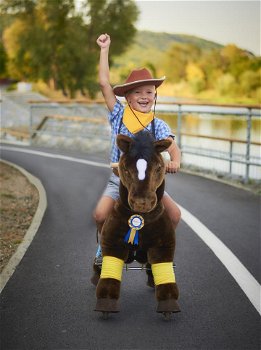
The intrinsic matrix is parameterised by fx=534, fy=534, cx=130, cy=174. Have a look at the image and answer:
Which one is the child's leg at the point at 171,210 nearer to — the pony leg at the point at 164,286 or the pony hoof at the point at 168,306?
the pony leg at the point at 164,286

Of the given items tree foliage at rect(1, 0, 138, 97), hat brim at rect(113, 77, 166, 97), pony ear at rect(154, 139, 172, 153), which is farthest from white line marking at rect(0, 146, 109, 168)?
tree foliage at rect(1, 0, 138, 97)

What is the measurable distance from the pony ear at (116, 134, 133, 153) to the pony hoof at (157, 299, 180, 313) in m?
1.16

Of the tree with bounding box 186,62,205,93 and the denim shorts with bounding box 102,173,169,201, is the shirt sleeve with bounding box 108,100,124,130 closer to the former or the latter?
the denim shorts with bounding box 102,173,169,201

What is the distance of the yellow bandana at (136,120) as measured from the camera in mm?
4238

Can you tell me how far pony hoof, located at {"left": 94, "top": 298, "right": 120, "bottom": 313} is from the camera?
12.9 feet

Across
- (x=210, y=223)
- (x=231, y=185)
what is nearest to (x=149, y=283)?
(x=210, y=223)

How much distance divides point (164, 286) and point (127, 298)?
614 millimetres

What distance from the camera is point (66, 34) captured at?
54.6 m

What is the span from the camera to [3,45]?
8644 centimetres

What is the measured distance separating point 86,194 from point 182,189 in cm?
187

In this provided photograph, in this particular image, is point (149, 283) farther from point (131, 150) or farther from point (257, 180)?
point (257, 180)

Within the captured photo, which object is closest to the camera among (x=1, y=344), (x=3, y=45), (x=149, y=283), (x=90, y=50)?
(x=1, y=344)

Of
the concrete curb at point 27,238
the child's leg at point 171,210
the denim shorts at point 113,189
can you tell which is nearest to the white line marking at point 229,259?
the child's leg at point 171,210

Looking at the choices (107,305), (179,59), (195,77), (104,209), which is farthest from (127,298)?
(179,59)
